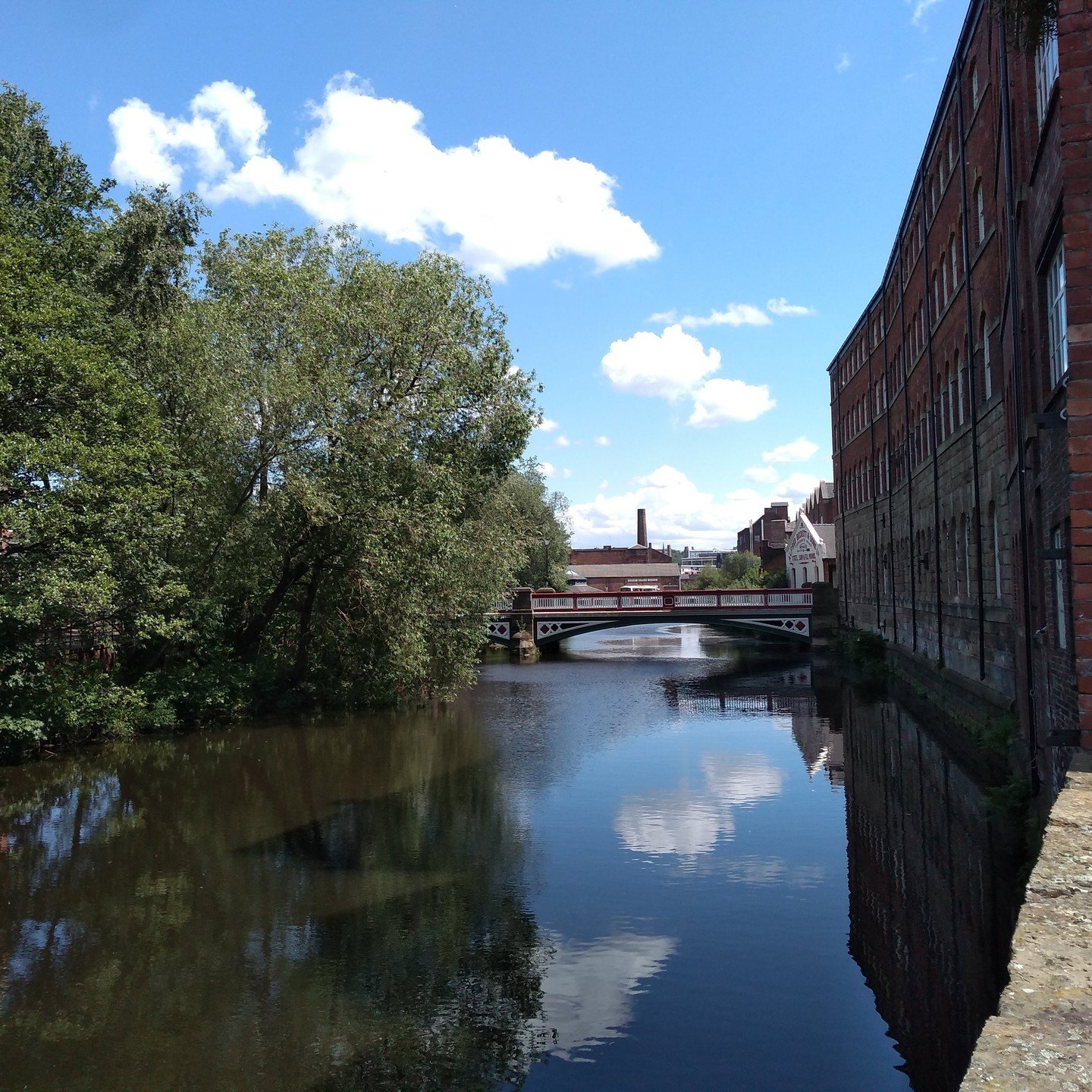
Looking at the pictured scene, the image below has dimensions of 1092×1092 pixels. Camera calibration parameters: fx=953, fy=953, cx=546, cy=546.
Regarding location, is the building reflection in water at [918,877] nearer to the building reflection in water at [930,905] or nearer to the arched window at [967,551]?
the building reflection in water at [930,905]

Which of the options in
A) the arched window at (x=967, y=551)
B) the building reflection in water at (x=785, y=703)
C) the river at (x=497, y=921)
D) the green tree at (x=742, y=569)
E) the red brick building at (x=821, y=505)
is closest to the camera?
the river at (x=497, y=921)

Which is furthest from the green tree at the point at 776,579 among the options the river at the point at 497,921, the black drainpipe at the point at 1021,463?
Answer: the black drainpipe at the point at 1021,463

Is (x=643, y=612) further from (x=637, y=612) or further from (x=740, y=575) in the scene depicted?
(x=740, y=575)

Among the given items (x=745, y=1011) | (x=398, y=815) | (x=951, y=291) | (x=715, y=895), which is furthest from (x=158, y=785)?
(x=951, y=291)

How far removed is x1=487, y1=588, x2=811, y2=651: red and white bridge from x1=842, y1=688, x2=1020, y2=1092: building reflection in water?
29.1 metres

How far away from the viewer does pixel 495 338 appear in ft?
83.1

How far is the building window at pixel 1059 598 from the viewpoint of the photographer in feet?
32.8

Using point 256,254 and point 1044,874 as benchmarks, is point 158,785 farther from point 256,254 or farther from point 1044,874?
point 1044,874

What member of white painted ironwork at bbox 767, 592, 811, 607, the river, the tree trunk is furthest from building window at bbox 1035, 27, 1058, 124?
white painted ironwork at bbox 767, 592, 811, 607

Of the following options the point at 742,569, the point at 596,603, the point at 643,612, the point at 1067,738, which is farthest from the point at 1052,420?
the point at 742,569

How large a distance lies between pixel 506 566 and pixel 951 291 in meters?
13.5

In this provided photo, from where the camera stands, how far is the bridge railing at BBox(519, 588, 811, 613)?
155 feet

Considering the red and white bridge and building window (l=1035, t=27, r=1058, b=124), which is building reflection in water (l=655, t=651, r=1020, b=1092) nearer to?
building window (l=1035, t=27, r=1058, b=124)

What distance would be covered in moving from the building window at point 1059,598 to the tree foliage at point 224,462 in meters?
14.1
